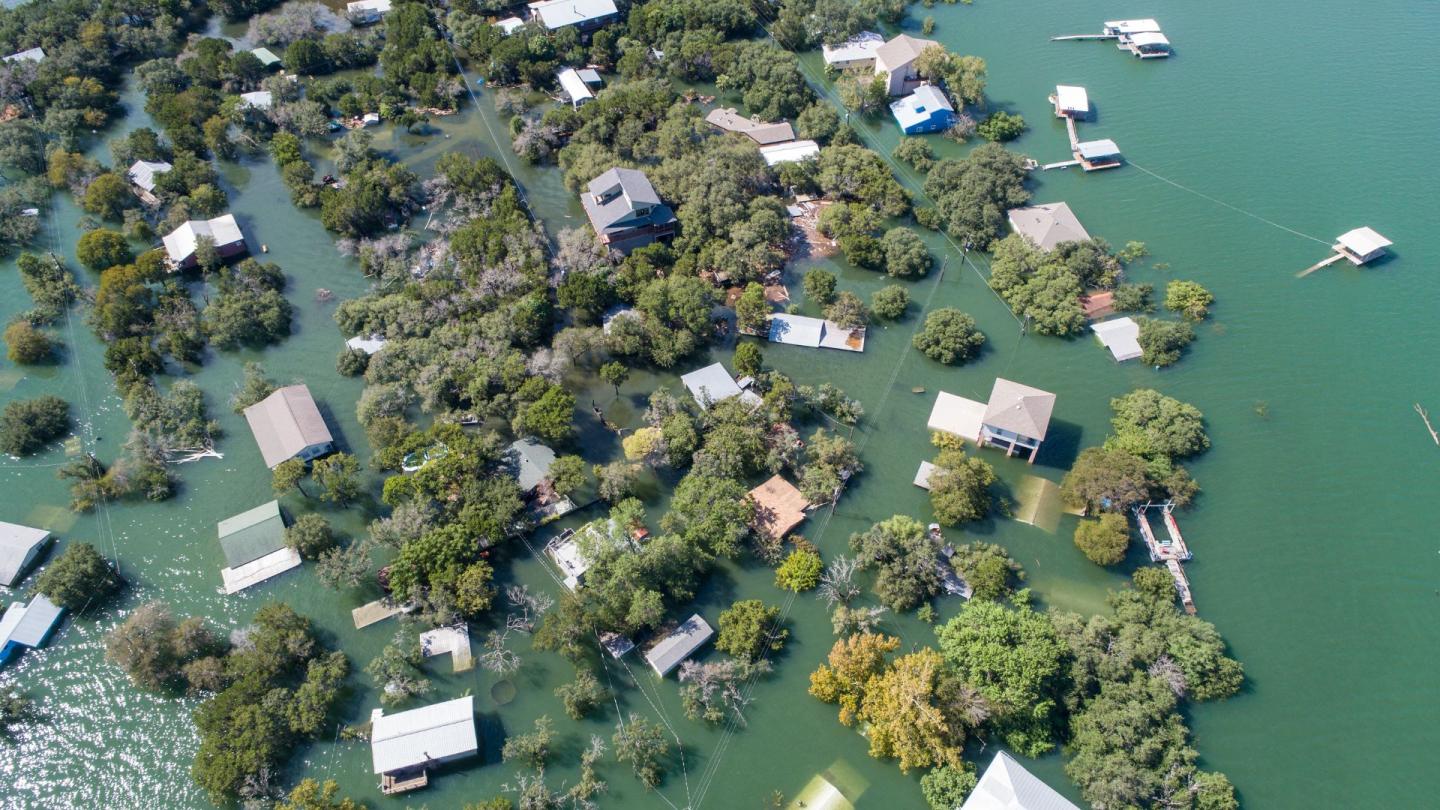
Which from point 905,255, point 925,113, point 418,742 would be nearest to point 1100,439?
point 905,255

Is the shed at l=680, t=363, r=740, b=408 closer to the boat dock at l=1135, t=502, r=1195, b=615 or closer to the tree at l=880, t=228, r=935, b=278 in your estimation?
the tree at l=880, t=228, r=935, b=278

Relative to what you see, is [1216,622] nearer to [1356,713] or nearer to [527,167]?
[1356,713]

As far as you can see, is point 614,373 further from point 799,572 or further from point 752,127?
point 752,127

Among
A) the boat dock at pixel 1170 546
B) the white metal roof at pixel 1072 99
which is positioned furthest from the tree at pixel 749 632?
the white metal roof at pixel 1072 99

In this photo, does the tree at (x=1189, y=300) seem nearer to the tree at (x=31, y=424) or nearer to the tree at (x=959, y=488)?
the tree at (x=959, y=488)

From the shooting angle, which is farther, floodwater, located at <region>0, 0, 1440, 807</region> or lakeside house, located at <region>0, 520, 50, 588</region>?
lakeside house, located at <region>0, 520, 50, 588</region>

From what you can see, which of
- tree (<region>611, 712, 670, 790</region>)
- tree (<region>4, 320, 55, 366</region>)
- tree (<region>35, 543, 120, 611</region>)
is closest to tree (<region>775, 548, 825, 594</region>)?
tree (<region>611, 712, 670, 790</region>)

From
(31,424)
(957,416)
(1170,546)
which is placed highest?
(957,416)
